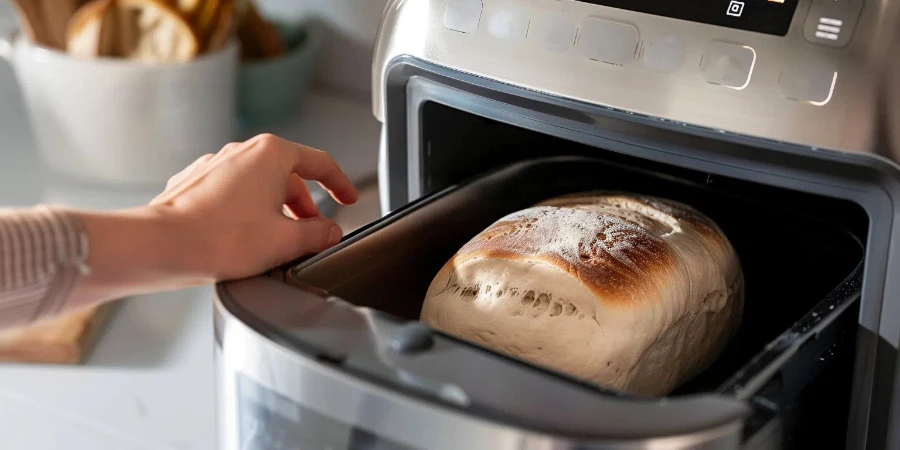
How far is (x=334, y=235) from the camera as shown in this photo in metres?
0.54

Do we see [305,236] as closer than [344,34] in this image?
Yes

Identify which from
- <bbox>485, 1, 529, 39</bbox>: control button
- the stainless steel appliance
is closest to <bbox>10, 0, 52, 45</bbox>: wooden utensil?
the stainless steel appliance

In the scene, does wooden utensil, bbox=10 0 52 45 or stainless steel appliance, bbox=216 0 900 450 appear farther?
wooden utensil, bbox=10 0 52 45

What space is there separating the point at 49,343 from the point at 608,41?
1.78ft

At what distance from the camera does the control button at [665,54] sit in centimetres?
49

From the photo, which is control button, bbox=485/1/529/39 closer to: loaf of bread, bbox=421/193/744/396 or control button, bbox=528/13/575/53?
control button, bbox=528/13/575/53

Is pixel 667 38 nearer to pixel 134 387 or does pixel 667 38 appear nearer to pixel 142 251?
pixel 142 251

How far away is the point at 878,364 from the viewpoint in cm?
50

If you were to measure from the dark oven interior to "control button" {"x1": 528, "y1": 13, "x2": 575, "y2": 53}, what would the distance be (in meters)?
0.12

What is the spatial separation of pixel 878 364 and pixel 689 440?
0.19 m

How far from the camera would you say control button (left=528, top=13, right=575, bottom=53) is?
0.52m

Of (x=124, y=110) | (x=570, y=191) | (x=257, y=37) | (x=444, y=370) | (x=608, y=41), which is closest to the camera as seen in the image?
(x=444, y=370)

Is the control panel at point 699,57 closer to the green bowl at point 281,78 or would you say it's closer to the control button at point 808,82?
the control button at point 808,82

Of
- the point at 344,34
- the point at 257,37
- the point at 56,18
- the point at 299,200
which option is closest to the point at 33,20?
the point at 56,18
